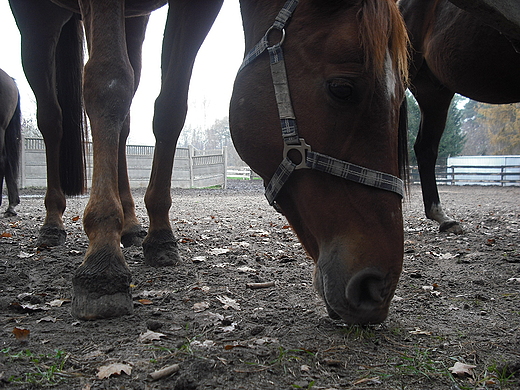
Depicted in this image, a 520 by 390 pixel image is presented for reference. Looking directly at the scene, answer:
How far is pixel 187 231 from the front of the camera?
16.6 ft

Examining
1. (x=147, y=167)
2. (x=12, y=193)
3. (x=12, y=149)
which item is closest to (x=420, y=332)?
(x=12, y=193)

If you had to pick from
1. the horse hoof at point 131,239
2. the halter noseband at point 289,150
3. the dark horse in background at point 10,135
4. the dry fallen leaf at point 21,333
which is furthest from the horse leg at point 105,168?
the dark horse in background at point 10,135

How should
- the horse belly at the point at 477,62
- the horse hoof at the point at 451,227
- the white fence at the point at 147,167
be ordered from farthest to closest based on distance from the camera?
the white fence at the point at 147,167 < the horse hoof at the point at 451,227 < the horse belly at the point at 477,62

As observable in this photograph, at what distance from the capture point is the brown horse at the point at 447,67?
11.6ft

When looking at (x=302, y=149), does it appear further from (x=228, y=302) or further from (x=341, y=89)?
(x=228, y=302)

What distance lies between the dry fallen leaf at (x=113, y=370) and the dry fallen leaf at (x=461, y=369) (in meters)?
1.10

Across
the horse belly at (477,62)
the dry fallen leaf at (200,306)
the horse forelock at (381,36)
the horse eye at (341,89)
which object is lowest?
the dry fallen leaf at (200,306)

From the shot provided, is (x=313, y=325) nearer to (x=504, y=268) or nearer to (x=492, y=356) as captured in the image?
(x=492, y=356)

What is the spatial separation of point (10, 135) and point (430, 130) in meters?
7.40

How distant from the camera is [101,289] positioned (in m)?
A: 1.87

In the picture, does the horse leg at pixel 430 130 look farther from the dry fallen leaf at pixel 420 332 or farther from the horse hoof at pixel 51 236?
the horse hoof at pixel 51 236

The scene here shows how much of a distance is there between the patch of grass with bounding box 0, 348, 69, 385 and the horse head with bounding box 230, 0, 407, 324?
3.16ft

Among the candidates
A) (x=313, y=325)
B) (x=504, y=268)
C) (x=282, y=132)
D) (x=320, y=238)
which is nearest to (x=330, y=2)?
(x=282, y=132)

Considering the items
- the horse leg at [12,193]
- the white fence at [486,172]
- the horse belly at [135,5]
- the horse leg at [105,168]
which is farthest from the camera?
the white fence at [486,172]
